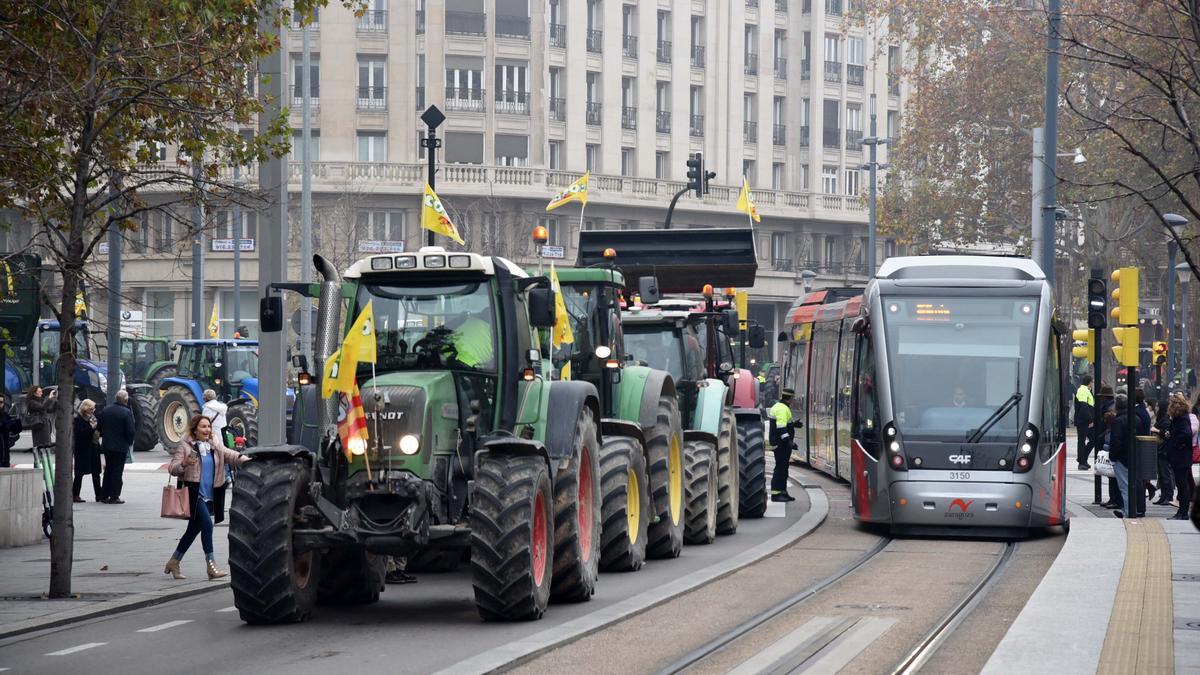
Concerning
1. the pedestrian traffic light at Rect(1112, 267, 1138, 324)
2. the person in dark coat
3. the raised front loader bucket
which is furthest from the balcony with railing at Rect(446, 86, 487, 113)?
the pedestrian traffic light at Rect(1112, 267, 1138, 324)

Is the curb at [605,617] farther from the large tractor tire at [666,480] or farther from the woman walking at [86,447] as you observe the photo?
the woman walking at [86,447]

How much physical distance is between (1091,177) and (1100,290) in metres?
30.1

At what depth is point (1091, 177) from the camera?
53.7 m

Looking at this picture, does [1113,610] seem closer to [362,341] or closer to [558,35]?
[362,341]

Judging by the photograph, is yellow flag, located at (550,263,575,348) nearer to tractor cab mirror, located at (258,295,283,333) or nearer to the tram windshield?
tractor cab mirror, located at (258,295,283,333)

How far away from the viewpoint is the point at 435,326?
46.1ft

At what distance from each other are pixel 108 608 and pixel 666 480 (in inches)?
225

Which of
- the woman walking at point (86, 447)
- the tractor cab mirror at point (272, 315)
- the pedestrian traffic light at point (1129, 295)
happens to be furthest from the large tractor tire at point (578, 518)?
the woman walking at point (86, 447)

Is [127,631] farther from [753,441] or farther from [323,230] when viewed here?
A: [323,230]

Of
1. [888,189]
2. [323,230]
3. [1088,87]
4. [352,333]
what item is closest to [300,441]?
[352,333]

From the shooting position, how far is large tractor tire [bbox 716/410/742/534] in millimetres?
21062

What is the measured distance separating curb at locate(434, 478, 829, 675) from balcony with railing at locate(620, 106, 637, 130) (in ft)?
163

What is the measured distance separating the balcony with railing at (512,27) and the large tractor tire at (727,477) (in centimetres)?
4613

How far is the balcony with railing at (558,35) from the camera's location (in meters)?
67.4
